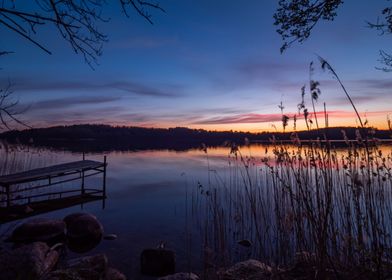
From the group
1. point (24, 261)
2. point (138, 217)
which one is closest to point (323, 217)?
point (24, 261)

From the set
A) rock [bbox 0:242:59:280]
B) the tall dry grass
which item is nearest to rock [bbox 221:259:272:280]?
the tall dry grass

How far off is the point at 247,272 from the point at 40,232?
7.23m

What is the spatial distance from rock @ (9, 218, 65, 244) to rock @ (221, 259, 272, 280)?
662 centimetres

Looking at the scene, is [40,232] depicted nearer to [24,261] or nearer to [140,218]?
[140,218]

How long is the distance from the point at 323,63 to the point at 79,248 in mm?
9174

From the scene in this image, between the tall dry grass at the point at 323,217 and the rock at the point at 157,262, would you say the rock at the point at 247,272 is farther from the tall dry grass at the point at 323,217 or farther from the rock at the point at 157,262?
the rock at the point at 157,262

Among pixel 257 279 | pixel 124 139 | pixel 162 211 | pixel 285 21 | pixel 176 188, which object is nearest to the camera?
pixel 257 279

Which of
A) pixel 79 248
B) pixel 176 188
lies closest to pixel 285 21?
pixel 79 248

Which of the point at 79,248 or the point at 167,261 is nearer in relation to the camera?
the point at 167,261

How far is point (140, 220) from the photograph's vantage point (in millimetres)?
12234

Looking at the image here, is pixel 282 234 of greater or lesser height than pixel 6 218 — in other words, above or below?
above

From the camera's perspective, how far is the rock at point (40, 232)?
9.11m

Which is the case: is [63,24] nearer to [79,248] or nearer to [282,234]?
[282,234]

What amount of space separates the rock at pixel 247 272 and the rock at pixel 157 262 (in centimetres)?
238
